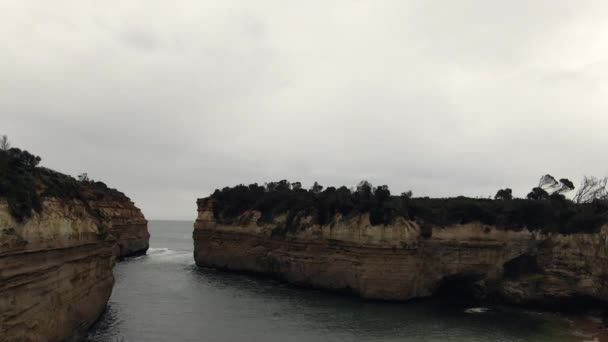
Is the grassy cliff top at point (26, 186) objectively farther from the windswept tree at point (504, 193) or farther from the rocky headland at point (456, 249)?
the windswept tree at point (504, 193)

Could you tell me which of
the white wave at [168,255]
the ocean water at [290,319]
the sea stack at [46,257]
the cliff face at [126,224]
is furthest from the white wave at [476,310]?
the white wave at [168,255]

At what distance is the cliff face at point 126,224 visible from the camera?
70.6 metres

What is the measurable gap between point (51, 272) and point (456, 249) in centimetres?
3554

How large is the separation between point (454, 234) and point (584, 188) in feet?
94.3

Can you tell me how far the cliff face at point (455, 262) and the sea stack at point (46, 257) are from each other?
2319 cm

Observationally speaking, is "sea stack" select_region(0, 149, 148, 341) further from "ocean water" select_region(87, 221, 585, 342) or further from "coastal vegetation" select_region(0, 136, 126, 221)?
"ocean water" select_region(87, 221, 585, 342)

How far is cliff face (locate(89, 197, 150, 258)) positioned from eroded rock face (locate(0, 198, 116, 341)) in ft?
143

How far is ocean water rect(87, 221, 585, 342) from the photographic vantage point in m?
28.6

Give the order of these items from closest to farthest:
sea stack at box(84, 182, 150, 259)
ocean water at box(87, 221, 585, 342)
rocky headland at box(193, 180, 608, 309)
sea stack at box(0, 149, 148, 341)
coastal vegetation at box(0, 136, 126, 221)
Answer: sea stack at box(0, 149, 148, 341) < coastal vegetation at box(0, 136, 126, 221) < ocean water at box(87, 221, 585, 342) < rocky headland at box(193, 180, 608, 309) < sea stack at box(84, 182, 150, 259)

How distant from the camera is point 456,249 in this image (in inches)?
1668

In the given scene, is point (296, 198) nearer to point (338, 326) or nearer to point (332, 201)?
point (332, 201)


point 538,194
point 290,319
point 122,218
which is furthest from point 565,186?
point 122,218

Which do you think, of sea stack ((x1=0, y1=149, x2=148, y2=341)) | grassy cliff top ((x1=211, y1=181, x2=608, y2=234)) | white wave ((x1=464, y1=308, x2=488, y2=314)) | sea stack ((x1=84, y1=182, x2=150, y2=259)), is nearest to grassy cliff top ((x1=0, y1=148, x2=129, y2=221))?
sea stack ((x1=0, y1=149, x2=148, y2=341))

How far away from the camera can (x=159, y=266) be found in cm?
6391
